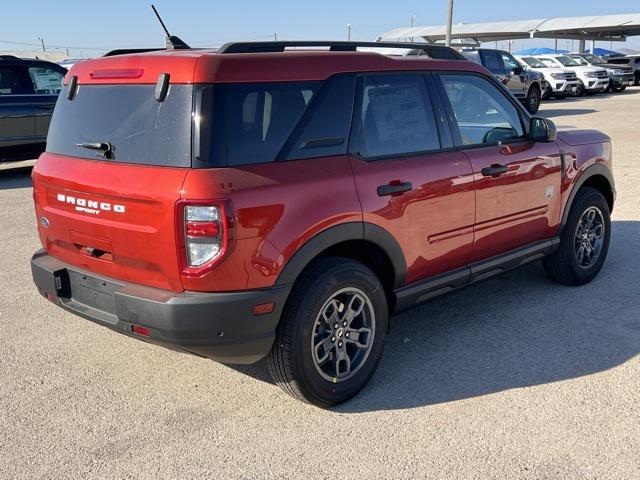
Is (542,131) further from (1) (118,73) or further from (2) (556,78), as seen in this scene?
(2) (556,78)

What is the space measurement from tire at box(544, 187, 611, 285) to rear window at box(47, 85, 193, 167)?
10.9 ft

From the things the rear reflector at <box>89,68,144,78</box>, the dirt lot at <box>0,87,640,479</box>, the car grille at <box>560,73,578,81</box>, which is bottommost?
the dirt lot at <box>0,87,640,479</box>

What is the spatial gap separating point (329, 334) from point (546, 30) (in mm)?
57125

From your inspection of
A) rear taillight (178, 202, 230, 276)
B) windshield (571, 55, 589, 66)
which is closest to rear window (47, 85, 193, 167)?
rear taillight (178, 202, 230, 276)

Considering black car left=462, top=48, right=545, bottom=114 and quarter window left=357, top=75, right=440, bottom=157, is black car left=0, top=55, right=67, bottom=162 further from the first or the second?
black car left=462, top=48, right=545, bottom=114

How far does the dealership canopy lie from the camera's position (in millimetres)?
49969

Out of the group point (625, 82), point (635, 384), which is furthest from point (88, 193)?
point (625, 82)

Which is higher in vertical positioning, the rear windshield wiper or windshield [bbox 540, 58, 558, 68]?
the rear windshield wiper

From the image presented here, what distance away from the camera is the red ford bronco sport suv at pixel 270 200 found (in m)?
3.04

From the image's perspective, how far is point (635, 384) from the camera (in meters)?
3.74

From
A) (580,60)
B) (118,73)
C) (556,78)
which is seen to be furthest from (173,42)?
(580,60)

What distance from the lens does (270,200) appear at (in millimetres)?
3096

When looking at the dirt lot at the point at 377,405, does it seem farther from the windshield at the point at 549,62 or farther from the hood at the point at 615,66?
the hood at the point at 615,66

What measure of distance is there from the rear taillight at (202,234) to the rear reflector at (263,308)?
0.30 meters
